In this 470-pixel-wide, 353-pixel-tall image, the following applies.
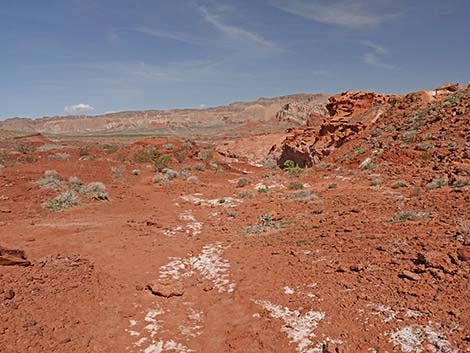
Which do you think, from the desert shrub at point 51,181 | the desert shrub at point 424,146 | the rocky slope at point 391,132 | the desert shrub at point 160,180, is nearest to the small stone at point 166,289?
the desert shrub at point 51,181

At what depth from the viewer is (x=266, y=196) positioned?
13688 millimetres

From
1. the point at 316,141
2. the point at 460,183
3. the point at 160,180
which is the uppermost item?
the point at 316,141

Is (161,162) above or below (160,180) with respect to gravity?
above

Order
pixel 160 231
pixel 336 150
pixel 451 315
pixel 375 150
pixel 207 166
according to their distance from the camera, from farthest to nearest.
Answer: pixel 207 166 < pixel 336 150 < pixel 375 150 < pixel 160 231 < pixel 451 315

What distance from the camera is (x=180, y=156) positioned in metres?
24.1

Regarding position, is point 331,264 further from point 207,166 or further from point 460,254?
point 207,166

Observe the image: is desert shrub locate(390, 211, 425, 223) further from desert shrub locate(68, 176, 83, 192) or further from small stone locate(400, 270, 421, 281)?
desert shrub locate(68, 176, 83, 192)

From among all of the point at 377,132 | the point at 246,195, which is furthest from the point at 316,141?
the point at 246,195

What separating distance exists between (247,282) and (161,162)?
16.3 m

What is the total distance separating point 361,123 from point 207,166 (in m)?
10.1

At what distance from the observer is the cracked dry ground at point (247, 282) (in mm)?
4477

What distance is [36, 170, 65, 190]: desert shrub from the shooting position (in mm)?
13735

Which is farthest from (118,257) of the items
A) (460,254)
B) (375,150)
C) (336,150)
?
(336,150)

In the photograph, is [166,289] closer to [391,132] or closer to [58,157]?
[391,132]
